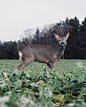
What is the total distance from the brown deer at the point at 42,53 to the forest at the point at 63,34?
109 feet

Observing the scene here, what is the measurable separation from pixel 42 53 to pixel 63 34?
38622 mm

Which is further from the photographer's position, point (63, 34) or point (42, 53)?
point (63, 34)

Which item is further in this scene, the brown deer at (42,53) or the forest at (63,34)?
the forest at (63,34)

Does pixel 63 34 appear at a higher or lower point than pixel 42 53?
higher

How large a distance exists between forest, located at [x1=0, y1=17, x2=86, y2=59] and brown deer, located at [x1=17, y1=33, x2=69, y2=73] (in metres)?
33.3

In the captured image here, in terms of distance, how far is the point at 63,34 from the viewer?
45188 millimetres

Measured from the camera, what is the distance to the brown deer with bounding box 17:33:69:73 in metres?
7.02

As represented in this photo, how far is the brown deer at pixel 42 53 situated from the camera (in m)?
7.02

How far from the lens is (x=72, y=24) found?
150 feet

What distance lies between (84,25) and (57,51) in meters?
40.1

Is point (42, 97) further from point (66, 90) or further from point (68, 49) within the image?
point (68, 49)

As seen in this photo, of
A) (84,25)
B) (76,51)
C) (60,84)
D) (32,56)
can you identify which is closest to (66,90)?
(60,84)

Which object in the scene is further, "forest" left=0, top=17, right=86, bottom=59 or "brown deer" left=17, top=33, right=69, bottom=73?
"forest" left=0, top=17, right=86, bottom=59

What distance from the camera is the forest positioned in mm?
44050
